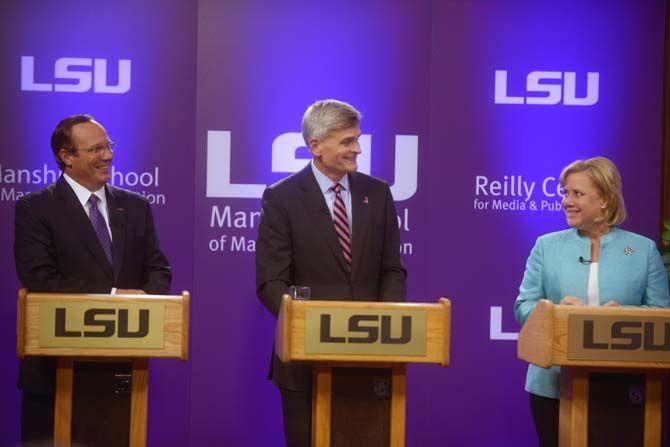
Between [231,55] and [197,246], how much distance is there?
109 cm

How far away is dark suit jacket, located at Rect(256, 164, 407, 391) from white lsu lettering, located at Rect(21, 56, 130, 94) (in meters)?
1.91

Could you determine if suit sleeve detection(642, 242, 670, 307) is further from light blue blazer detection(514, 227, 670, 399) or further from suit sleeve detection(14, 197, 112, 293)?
suit sleeve detection(14, 197, 112, 293)

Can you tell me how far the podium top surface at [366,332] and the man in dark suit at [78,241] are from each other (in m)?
0.74

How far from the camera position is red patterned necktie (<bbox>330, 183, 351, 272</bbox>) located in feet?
12.5

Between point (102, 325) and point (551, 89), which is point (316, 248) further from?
point (551, 89)

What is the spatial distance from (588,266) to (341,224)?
3.21ft

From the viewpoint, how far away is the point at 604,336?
334cm

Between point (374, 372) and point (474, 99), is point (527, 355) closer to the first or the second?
point (374, 372)

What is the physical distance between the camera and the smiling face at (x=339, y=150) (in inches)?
151

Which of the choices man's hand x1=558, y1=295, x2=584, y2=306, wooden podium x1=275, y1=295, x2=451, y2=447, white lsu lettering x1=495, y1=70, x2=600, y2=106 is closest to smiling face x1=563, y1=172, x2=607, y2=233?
man's hand x1=558, y1=295, x2=584, y2=306

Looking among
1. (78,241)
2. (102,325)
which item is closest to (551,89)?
(78,241)

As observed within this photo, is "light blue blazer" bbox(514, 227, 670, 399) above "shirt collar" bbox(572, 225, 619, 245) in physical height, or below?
below

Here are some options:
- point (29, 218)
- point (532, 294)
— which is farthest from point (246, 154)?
point (532, 294)

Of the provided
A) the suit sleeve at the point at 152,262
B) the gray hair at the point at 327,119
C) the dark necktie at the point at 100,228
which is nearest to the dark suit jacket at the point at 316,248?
the gray hair at the point at 327,119
